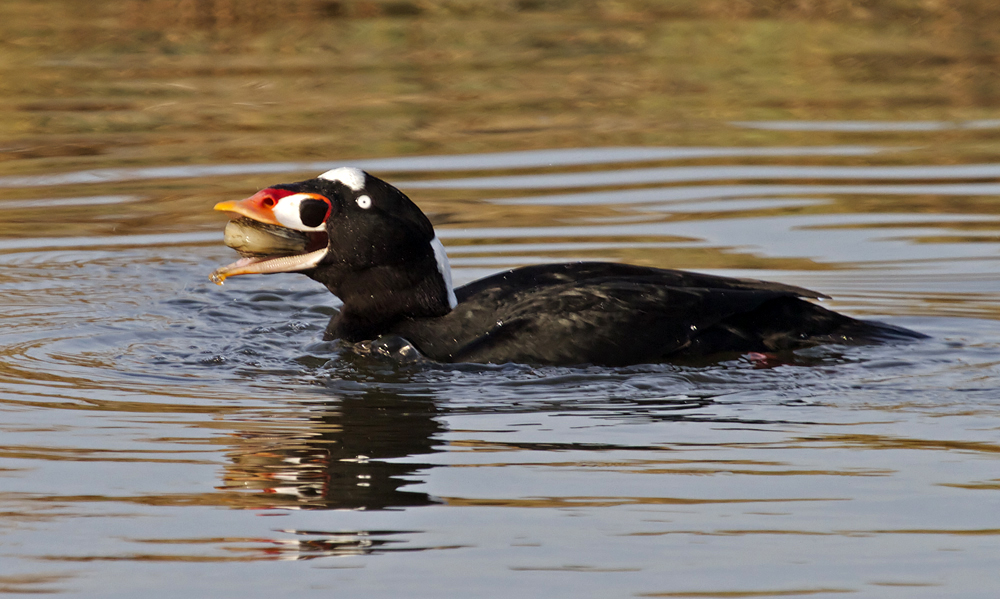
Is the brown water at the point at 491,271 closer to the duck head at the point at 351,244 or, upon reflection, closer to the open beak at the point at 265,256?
the duck head at the point at 351,244

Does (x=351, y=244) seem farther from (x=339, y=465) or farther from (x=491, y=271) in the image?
(x=491, y=271)

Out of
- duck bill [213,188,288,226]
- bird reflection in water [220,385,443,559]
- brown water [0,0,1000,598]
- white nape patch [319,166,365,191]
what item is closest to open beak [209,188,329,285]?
duck bill [213,188,288,226]

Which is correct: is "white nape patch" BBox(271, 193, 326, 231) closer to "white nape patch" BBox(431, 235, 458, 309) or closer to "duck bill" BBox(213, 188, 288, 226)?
"duck bill" BBox(213, 188, 288, 226)

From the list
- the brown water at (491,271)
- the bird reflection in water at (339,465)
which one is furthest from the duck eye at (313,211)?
the bird reflection in water at (339,465)

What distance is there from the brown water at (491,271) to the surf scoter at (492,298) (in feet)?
0.45

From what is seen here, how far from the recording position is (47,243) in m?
9.41

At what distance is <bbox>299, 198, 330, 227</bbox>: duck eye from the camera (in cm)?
643

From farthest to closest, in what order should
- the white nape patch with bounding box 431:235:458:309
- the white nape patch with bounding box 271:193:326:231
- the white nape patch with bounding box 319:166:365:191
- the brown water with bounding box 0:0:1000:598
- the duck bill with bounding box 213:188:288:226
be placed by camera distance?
the white nape patch with bounding box 431:235:458:309 → the white nape patch with bounding box 319:166:365:191 → the white nape patch with bounding box 271:193:326:231 → the duck bill with bounding box 213:188:288:226 → the brown water with bounding box 0:0:1000:598

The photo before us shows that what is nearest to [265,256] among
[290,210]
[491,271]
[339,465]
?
[290,210]

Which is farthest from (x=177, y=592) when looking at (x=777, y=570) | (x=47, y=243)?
(x=47, y=243)

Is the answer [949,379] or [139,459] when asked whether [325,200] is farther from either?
[949,379]

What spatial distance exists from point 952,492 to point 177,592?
96.8 inches

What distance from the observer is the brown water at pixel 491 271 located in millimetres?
4219

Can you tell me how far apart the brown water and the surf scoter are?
0.45ft
